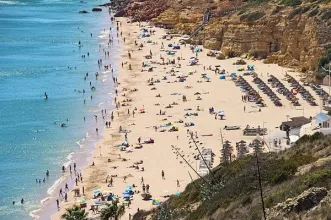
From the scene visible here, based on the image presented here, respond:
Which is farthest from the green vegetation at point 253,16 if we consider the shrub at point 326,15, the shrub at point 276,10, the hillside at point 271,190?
the hillside at point 271,190

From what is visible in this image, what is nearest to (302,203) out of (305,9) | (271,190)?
(271,190)

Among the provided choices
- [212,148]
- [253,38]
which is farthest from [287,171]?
[253,38]

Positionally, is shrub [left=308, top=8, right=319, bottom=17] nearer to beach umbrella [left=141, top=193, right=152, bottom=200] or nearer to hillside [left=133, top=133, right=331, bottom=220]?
beach umbrella [left=141, top=193, right=152, bottom=200]

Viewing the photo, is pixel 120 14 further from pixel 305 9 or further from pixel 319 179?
pixel 319 179

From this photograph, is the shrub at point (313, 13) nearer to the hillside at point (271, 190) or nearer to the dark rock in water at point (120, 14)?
the hillside at point (271, 190)

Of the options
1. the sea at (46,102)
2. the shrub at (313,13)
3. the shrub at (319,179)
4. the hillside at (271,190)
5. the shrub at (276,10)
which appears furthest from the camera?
the shrub at (276,10)

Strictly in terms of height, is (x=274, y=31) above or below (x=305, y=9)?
below
